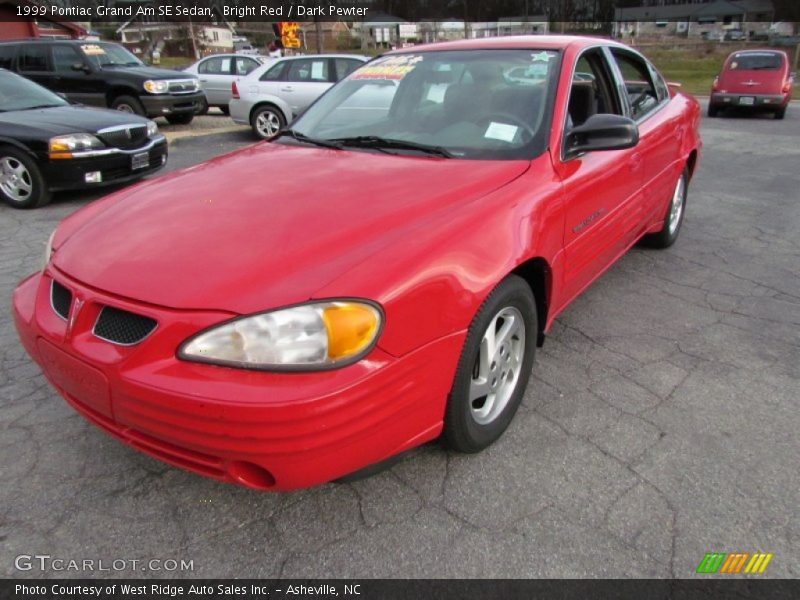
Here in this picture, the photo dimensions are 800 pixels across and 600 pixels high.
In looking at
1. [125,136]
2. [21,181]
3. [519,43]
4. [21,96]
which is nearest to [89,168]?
[125,136]

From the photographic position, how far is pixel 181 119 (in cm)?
1246

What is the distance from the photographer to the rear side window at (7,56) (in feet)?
36.0

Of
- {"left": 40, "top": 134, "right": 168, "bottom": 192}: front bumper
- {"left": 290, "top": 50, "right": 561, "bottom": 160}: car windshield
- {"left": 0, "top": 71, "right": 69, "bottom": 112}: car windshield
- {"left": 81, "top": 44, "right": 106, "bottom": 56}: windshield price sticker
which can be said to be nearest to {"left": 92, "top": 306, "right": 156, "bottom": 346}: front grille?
{"left": 290, "top": 50, "right": 561, "bottom": 160}: car windshield

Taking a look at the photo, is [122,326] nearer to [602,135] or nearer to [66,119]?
[602,135]

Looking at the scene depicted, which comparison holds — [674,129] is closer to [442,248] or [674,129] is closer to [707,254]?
[707,254]

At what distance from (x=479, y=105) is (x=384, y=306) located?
1555mm

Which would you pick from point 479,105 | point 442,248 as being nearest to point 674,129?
point 479,105

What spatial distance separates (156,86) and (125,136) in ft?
17.4

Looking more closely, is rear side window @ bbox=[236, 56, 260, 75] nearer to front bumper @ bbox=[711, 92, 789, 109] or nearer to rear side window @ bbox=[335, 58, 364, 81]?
rear side window @ bbox=[335, 58, 364, 81]

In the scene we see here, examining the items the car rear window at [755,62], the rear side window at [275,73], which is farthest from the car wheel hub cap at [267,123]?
the car rear window at [755,62]

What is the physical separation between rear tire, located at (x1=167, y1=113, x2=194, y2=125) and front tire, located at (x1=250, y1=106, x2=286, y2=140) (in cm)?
171

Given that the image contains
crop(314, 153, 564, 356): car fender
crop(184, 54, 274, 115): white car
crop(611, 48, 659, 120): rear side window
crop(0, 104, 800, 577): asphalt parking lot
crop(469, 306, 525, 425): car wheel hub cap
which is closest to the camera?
crop(314, 153, 564, 356): car fender
